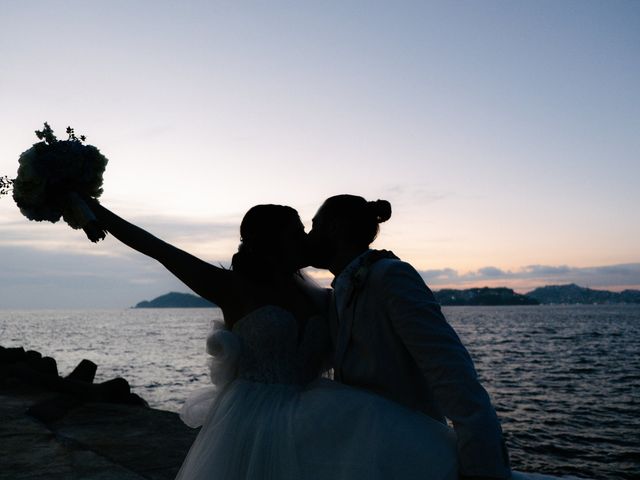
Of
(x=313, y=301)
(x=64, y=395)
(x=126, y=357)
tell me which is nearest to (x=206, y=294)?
(x=313, y=301)

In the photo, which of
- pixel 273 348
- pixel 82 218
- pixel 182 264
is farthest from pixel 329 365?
pixel 82 218

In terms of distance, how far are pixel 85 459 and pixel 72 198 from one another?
12.0 ft

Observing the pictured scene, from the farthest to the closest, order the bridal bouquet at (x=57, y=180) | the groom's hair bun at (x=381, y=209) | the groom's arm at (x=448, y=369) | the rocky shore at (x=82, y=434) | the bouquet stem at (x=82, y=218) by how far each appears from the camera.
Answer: the rocky shore at (x=82, y=434) → the bridal bouquet at (x=57, y=180) → the bouquet stem at (x=82, y=218) → the groom's hair bun at (x=381, y=209) → the groom's arm at (x=448, y=369)

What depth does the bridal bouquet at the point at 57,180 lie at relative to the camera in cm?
321

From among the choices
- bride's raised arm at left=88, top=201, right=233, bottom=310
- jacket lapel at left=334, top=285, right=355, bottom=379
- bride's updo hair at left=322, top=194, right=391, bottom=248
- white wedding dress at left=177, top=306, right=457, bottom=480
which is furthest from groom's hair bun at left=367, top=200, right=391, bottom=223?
bride's raised arm at left=88, top=201, right=233, bottom=310

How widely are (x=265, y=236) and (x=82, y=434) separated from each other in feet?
17.4

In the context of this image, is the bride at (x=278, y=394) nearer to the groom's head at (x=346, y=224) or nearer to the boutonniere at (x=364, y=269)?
the groom's head at (x=346, y=224)

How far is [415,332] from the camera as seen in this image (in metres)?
2.32

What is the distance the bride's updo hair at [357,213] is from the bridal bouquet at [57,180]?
133 cm

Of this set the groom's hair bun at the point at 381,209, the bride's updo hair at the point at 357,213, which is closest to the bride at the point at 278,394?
the bride's updo hair at the point at 357,213

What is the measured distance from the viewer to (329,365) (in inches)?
124

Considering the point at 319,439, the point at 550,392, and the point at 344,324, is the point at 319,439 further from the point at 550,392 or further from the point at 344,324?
the point at 550,392

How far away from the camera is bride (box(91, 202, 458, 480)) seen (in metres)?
2.21

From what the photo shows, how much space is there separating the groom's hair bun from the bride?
53 cm
